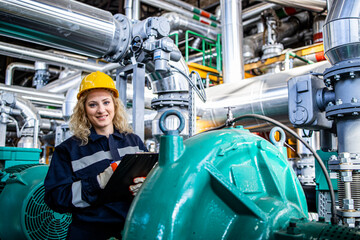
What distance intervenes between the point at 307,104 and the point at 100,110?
51.4 inches

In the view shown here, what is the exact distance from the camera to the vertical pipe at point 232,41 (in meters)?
4.14

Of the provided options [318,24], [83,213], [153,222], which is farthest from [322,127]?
[318,24]

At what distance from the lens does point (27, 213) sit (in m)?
2.17

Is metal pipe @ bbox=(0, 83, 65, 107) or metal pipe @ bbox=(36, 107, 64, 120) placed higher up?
metal pipe @ bbox=(0, 83, 65, 107)

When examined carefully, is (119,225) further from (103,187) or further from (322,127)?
(322,127)

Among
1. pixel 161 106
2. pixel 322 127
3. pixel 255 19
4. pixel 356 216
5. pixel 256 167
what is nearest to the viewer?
pixel 256 167

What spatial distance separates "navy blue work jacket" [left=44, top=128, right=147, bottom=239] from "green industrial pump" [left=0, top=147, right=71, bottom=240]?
0.82 m

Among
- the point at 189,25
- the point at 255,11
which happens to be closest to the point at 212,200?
the point at 189,25

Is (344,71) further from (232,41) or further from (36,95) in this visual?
(36,95)

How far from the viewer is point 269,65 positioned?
16.4 feet

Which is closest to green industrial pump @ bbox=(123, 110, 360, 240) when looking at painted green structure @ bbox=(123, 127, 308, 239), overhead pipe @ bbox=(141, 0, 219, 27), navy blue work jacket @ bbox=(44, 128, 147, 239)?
painted green structure @ bbox=(123, 127, 308, 239)

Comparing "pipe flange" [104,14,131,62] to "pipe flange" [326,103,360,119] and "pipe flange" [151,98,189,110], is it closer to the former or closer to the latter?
"pipe flange" [151,98,189,110]

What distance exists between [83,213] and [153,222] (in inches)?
34.6

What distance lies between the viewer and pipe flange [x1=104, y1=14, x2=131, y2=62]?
241cm
